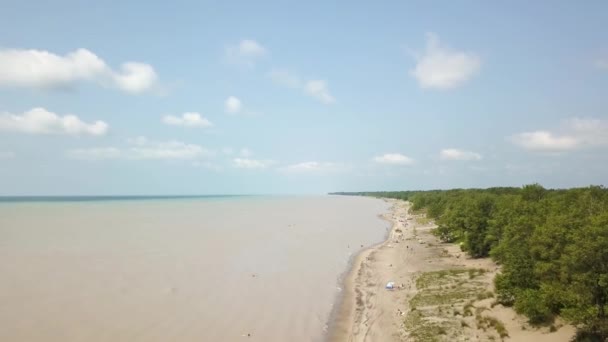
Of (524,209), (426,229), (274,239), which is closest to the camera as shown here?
(524,209)

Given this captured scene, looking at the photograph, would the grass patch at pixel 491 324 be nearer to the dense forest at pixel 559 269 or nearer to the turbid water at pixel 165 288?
the dense forest at pixel 559 269

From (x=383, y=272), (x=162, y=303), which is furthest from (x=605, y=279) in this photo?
(x=162, y=303)

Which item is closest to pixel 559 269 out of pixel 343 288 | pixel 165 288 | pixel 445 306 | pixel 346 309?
pixel 445 306

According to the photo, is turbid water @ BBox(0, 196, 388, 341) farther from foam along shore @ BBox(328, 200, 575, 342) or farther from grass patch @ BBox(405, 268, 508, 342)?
grass patch @ BBox(405, 268, 508, 342)

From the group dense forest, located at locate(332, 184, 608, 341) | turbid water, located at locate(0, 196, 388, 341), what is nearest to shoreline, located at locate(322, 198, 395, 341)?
turbid water, located at locate(0, 196, 388, 341)

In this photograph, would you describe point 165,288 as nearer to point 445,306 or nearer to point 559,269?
point 445,306

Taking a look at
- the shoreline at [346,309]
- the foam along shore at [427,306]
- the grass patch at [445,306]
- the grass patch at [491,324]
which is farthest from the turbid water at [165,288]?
the grass patch at [491,324]

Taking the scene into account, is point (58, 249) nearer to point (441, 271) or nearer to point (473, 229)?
point (441, 271)

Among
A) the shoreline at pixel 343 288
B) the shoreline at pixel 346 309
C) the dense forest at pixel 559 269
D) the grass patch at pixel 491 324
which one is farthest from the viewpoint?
the shoreline at pixel 343 288
